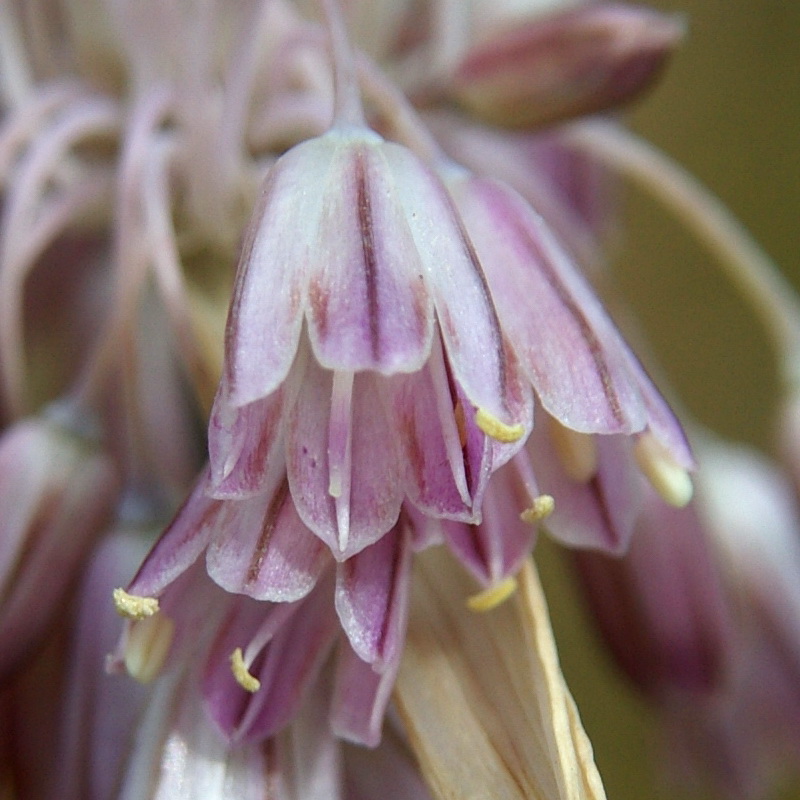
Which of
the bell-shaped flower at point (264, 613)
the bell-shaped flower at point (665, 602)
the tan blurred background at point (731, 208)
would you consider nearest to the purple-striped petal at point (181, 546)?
the bell-shaped flower at point (264, 613)

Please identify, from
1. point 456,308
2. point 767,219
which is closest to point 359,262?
point 456,308

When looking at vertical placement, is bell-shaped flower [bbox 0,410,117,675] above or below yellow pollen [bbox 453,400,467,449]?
above

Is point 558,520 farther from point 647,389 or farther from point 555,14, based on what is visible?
point 555,14

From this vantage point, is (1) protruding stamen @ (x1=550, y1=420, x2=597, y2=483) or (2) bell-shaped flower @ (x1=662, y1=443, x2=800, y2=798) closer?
(1) protruding stamen @ (x1=550, y1=420, x2=597, y2=483)

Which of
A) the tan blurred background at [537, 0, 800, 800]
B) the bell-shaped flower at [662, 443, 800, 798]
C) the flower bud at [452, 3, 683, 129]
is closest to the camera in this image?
the flower bud at [452, 3, 683, 129]

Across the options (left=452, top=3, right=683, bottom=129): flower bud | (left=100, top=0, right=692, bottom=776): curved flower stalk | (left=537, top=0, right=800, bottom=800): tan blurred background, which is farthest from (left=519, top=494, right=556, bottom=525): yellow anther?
(left=537, top=0, right=800, bottom=800): tan blurred background

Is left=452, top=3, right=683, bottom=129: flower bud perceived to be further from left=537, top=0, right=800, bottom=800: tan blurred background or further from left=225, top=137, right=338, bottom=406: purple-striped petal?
left=537, top=0, right=800, bottom=800: tan blurred background
